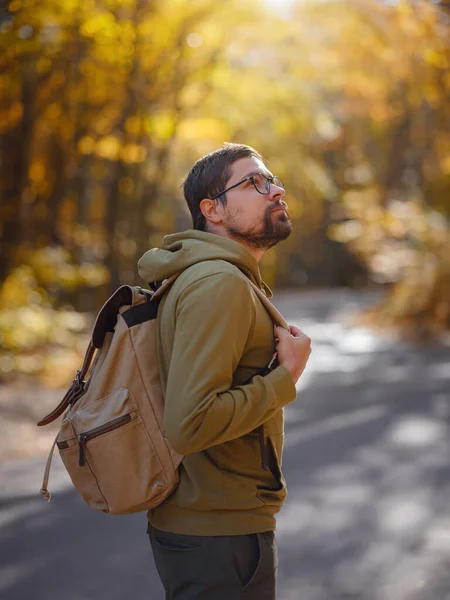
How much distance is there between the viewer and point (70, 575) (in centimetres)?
440

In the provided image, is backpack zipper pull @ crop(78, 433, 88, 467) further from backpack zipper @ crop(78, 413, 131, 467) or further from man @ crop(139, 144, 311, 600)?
man @ crop(139, 144, 311, 600)

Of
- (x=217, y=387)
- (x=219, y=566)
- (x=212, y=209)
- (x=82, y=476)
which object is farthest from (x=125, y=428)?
(x=212, y=209)

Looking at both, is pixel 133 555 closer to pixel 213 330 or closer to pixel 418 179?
pixel 213 330

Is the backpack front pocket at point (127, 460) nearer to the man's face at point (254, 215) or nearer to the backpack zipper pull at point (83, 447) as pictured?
the backpack zipper pull at point (83, 447)

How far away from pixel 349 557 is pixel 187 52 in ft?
33.5

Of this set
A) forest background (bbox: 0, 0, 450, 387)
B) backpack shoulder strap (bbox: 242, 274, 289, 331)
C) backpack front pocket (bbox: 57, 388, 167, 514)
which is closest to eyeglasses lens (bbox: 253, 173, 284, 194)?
backpack shoulder strap (bbox: 242, 274, 289, 331)

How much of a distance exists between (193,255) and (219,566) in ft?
2.61

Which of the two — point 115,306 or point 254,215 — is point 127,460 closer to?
point 115,306

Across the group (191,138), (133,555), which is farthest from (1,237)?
(133,555)

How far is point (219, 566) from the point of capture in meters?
2.13

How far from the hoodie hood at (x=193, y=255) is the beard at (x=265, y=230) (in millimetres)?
77

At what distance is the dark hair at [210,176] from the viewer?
2.34 m

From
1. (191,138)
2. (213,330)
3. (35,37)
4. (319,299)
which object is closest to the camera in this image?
(213,330)

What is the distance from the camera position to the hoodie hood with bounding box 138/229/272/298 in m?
2.17
